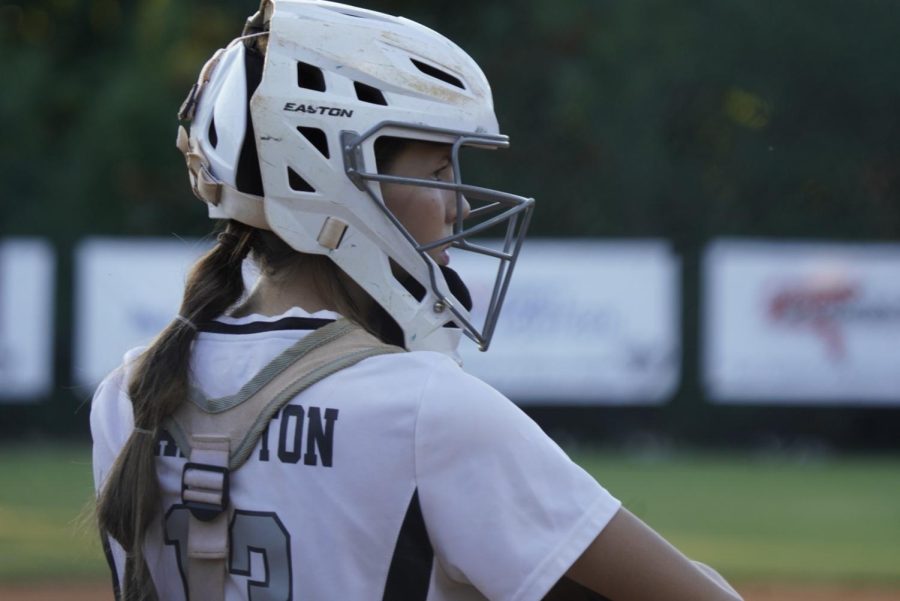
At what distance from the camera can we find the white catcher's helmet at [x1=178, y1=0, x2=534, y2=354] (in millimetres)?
1930

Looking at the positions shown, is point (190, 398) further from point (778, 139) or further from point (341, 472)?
point (778, 139)

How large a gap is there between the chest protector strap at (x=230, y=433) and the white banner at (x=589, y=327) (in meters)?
13.7

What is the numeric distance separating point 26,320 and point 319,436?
14614 mm

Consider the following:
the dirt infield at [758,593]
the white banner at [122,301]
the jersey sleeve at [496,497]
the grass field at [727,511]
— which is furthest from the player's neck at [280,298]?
the white banner at [122,301]

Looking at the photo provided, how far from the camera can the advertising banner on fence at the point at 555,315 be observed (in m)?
15.7

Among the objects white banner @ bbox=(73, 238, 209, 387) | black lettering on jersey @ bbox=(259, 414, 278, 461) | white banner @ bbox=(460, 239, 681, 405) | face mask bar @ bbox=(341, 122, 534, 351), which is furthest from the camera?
white banner @ bbox=(460, 239, 681, 405)

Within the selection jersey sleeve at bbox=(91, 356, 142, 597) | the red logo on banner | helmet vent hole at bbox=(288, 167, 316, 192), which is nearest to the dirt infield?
jersey sleeve at bbox=(91, 356, 142, 597)

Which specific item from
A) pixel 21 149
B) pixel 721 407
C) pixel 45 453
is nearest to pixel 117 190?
pixel 21 149

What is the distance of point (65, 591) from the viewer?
8.34 metres

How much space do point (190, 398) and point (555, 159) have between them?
62.6 feet

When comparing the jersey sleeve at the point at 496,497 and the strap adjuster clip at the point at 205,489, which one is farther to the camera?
the strap adjuster clip at the point at 205,489

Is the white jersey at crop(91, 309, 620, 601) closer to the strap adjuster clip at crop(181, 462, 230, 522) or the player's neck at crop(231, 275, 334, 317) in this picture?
the strap adjuster clip at crop(181, 462, 230, 522)

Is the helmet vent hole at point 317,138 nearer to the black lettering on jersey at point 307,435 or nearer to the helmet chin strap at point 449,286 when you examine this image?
the helmet chin strap at point 449,286

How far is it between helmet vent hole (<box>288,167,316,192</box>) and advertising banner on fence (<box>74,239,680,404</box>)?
1336cm
